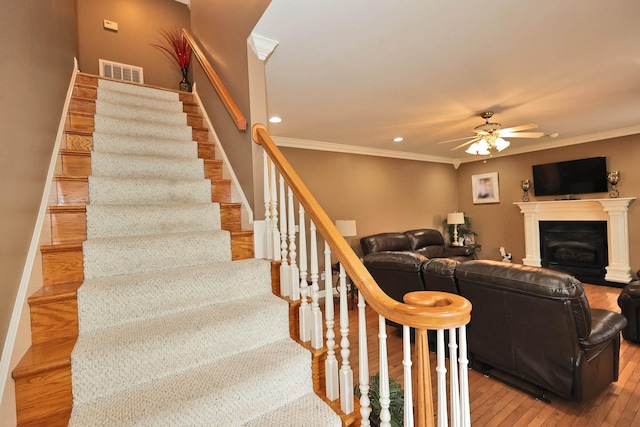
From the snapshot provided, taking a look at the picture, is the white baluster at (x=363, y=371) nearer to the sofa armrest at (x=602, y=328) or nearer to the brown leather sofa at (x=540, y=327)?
the brown leather sofa at (x=540, y=327)

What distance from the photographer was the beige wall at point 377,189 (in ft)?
16.1

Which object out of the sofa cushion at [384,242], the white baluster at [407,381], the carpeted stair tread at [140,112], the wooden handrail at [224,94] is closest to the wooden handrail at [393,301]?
the white baluster at [407,381]

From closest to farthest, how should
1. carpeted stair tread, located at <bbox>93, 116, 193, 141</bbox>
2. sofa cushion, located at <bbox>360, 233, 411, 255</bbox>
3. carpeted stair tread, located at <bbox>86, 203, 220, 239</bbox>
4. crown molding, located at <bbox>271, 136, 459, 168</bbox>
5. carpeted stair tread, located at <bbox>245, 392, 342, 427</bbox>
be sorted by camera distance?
1. carpeted stair tread, located at <bbox>245, 392, 342, 427</bbox>
2. carpeted stair tread, located at <bbox>86, 203, 220, 239</bbox>
3. carpeted stair tread, located at <bbox>93, 116, 193, 141</bbox>
4. crown molding, located at <bbox>271, 136, 459, 168</bbox>
5. sofa cushion, located at <bbox>360, 233, 411, 255</bbox>

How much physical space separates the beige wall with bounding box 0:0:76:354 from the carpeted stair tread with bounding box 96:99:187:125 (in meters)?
0.62

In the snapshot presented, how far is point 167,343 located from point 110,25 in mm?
4247

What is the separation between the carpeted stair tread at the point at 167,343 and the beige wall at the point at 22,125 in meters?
0.29

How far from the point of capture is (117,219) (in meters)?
1.73

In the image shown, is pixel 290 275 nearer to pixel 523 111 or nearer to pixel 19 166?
pixel 19 166

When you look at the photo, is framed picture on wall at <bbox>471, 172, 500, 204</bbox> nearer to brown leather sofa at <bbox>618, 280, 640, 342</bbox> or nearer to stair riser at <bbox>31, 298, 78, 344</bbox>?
brown leather sofa at <bbox>618, 280, 640, 342</bbox>

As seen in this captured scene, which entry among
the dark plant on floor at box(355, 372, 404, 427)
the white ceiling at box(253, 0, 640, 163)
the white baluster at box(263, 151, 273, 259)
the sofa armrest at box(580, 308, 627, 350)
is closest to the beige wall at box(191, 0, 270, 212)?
the white baluster at box(263, 151, 273, 259)

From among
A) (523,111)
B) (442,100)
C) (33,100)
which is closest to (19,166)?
(33,100)

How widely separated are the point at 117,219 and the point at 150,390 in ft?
3.48

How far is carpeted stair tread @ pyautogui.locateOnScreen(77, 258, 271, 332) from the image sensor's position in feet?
4.22

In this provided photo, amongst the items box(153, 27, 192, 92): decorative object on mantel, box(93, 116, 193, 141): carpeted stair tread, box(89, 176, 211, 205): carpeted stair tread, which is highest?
box(153, 27, 192, 92): decorative object on mantel
